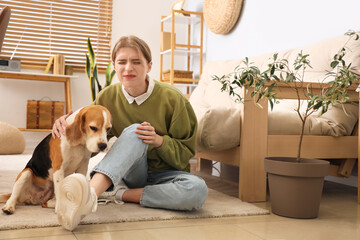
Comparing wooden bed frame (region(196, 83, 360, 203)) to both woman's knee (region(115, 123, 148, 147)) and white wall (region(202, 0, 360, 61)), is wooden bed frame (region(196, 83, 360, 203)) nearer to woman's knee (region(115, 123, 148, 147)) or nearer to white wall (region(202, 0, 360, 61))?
woman's knee (region(115, 123, 148, 147))

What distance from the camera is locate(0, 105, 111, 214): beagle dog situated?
4.59 feet

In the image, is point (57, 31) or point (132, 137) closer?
point (132, 137)

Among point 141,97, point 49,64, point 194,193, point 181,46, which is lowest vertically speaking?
point 194,193

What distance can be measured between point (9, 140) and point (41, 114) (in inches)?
29.4

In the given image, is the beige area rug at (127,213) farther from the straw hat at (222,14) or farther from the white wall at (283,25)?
the straw hat at (222,14)

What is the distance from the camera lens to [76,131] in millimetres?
1409

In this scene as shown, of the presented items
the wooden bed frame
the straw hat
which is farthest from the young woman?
the straw hat

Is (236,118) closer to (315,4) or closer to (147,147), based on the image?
(147,147)

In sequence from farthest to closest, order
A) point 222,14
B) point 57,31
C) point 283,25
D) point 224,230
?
1. point 57,31
2. point 222,14
3. point 283,25
4. point 224,230

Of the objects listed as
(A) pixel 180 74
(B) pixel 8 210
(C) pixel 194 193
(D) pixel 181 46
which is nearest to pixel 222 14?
(D) pixel 181 46

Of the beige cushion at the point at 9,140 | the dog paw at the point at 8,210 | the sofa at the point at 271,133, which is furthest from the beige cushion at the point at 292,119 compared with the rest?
the beige cushion at the point at 9,140

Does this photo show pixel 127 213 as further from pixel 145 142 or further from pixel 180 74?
pixel 180 74

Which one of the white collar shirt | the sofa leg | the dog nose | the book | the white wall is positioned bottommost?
the sofa leg

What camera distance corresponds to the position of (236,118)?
6.07 feet
